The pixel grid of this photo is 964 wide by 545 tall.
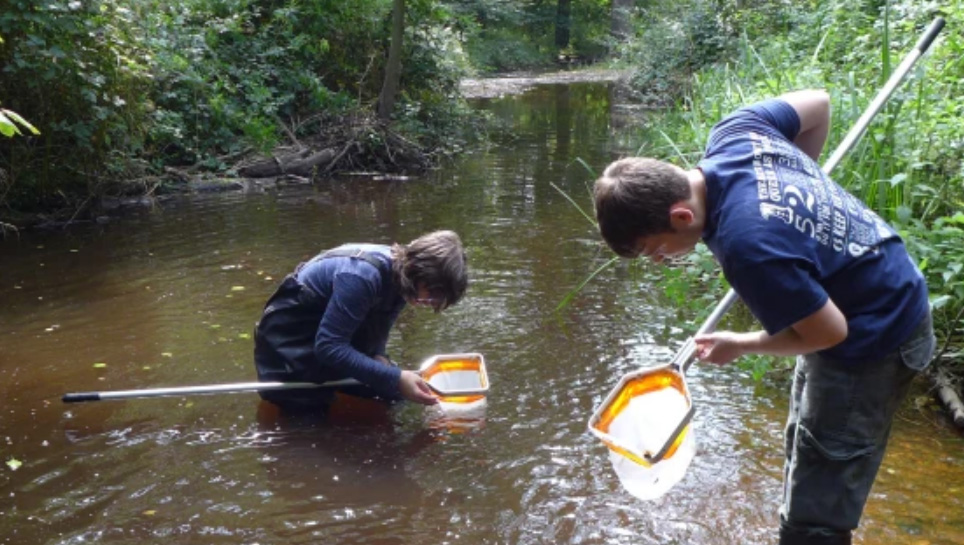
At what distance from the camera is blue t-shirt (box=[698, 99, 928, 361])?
1928 millimetres

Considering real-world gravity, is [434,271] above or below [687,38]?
below

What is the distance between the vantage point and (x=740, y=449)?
3783 mm

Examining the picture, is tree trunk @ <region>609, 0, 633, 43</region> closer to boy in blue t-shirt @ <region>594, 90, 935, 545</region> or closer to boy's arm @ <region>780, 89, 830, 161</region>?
boy's arm @ <region>780, 89, 830, 161</region>

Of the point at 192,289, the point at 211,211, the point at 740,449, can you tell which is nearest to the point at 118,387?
the point at 192,289

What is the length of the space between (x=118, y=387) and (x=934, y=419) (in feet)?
12.3

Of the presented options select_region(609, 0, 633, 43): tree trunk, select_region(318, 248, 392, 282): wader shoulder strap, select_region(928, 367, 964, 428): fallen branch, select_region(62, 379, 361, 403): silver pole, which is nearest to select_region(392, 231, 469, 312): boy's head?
select_region(318, 248, 392, 282): wader shoulder strap

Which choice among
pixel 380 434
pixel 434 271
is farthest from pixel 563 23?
pixel 434 271

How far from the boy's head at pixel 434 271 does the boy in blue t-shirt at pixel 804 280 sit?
4.58 feet

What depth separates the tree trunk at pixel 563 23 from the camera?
3516 cm

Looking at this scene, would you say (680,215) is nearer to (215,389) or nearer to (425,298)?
(425,298)

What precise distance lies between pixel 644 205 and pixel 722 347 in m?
0.46

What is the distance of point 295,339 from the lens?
4035 millimetres

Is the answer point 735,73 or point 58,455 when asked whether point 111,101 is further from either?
point 735,73

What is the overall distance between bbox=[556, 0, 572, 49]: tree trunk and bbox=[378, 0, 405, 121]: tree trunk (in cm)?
2379
